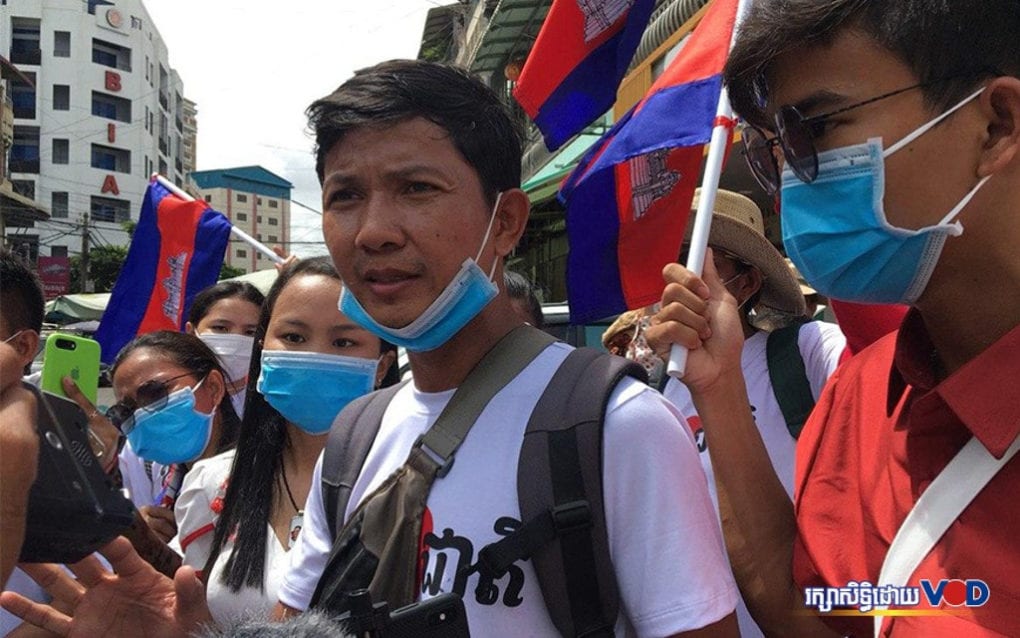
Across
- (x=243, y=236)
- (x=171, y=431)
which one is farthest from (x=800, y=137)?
(x=243, y=236)

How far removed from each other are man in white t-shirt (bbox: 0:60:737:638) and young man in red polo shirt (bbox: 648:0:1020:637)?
0.18 m

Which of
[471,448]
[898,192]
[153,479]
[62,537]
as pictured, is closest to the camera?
[62,537]

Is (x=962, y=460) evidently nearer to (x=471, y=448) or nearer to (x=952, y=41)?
(x=952, y=41)

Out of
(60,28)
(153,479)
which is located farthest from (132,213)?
(153,479)

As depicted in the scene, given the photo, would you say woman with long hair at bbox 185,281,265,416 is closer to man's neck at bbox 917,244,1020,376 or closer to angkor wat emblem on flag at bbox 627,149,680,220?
angkor wat emblem on flag at bbox 627,149,680,220

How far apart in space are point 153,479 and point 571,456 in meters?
3.31

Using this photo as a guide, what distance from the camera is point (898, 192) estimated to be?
142 cm

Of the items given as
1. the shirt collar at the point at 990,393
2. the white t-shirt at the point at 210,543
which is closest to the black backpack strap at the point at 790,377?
the shirt collar at the point at 990,393

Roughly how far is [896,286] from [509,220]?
2.62 feet

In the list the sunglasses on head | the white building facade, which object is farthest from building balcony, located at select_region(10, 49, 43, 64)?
the sunglasses on head

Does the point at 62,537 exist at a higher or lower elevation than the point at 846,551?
higher

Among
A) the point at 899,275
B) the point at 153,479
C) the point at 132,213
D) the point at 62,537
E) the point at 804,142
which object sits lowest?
the point at 153,479

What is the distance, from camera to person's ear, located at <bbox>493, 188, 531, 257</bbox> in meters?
1.88

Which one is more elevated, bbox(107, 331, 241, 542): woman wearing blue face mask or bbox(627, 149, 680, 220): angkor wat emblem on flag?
bbox(627, 149, 680, 220): angkor wat emblem on flag
